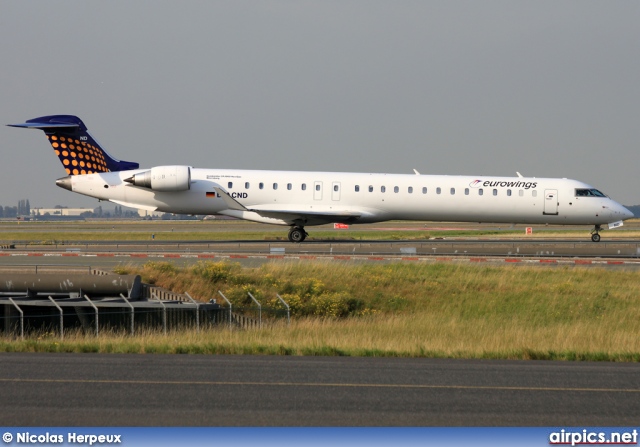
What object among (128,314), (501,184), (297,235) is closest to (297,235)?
(297,235)

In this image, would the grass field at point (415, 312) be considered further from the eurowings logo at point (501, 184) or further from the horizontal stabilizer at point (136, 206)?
the horizontal stabilizer at point (136, 206)

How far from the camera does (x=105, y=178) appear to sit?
39.5 meters

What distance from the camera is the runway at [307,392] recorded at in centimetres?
836

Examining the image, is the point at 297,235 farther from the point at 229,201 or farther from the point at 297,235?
the point at 229,201

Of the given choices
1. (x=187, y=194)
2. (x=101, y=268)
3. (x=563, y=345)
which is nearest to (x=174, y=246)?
(x=187, y=194)

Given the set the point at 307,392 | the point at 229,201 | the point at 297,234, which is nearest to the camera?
the point at 307,392

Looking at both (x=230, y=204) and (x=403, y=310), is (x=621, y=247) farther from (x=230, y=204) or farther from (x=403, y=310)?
(x=230, y=204)

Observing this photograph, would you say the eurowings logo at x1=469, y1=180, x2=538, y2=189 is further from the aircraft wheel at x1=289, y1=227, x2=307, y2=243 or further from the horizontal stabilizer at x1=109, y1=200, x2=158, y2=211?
the horizontal stabilizer at x1=109, y1=200, x2=158, y2=211

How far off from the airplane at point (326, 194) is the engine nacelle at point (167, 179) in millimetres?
106

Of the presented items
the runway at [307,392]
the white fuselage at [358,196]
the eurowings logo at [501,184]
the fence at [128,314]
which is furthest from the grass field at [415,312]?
the eurowings logo at [501,184]

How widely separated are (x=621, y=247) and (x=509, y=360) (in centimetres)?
2311

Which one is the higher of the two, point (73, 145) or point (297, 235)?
point (73, 145)

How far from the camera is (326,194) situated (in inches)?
1550

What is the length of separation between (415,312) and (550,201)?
58.2ft
